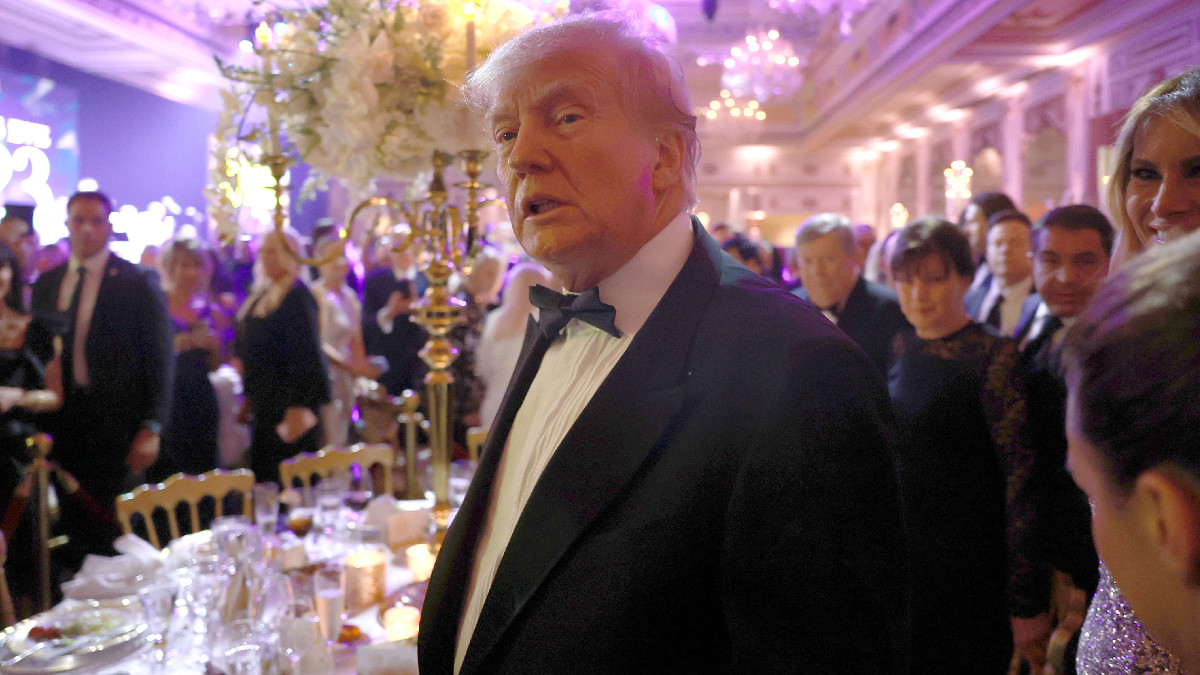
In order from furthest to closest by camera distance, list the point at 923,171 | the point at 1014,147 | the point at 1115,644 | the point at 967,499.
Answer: the point at 923,171, the point at 1014,147, the point at 967,499, the point at 1115,644

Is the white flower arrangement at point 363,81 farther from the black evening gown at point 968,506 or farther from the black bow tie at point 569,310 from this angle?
the black evening gown at point 968,506

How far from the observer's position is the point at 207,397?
3.90 m

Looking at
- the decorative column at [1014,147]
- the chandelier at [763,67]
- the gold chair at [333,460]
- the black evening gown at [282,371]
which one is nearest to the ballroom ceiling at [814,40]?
the decorative column at [1014,147]

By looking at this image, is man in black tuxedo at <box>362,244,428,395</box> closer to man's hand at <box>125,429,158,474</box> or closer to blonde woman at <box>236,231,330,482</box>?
blonde woman at <box>236,231,330,482</box>

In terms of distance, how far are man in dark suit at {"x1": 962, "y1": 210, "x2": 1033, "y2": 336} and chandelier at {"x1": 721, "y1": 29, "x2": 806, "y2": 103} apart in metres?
6.97

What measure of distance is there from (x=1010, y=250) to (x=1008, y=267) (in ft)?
0.25

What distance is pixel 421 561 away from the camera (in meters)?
1.88

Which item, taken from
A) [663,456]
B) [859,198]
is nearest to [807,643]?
[663,456]

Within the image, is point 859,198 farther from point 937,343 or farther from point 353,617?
point 353,617

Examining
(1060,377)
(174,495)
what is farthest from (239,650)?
(1060,377)

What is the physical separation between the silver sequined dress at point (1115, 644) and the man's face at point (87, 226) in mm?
3904

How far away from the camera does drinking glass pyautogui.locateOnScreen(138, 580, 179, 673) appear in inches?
60.4

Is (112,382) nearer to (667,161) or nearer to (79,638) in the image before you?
(79,638)

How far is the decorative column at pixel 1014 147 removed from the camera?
882 cm
